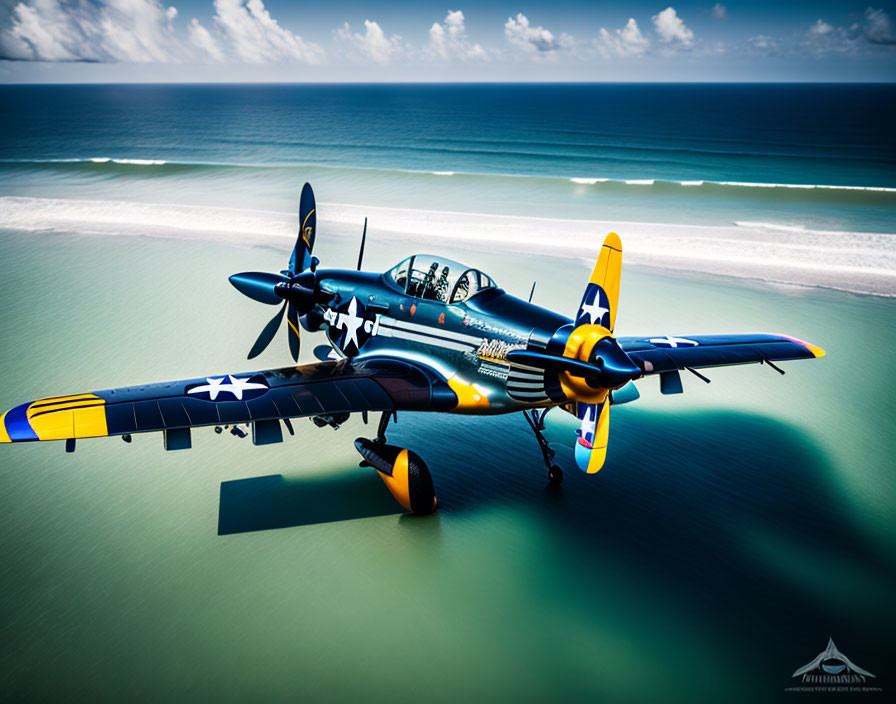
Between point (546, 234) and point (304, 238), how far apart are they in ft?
40.5

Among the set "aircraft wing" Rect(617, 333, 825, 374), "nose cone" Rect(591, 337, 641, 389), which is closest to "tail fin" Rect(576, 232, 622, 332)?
"nose cone" Rect(591, 337, 641, 389)

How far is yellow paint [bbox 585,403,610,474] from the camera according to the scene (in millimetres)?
5773

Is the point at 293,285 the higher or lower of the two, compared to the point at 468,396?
higher

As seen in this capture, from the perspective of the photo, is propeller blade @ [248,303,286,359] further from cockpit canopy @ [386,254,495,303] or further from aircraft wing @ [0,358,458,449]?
cockpit canopy @ [386,254,495,303]

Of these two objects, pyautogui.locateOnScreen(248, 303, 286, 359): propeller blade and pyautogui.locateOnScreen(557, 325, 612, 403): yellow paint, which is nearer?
pyautogui.locateOnScreen(557, 325, 612, 403): yellow paint

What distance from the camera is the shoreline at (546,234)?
16297mm

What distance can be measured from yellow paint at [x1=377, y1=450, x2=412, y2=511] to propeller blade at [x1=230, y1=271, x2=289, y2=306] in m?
3.60

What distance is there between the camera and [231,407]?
6.00m

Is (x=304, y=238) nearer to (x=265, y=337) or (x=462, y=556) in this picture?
(x=265, y=337)

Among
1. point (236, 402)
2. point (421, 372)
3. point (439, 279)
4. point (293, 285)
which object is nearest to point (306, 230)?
point (293, 285)

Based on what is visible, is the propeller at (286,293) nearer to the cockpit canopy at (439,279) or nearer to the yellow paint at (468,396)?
the cockpit canopy at (439,279)

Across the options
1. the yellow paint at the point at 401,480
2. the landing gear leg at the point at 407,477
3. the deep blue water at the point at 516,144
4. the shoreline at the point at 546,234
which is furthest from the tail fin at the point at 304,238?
the deep blue water at the point at 516,144

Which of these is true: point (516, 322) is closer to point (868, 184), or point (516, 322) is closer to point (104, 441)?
point (104, 441)

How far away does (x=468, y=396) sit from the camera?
674 cm
